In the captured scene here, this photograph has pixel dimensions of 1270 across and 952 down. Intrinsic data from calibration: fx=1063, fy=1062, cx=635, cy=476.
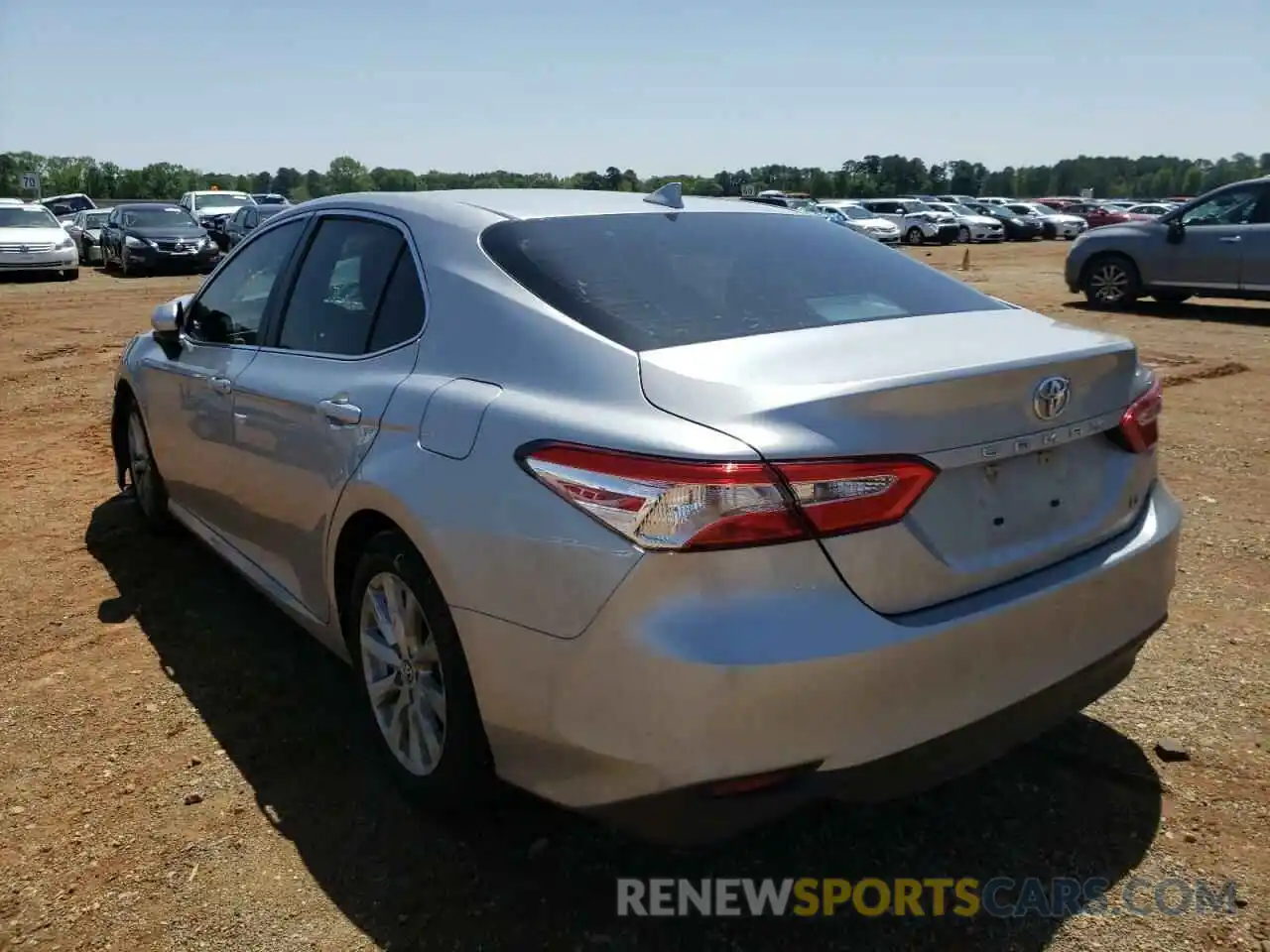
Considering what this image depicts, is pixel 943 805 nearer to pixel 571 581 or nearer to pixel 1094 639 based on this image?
pixel 1094 639

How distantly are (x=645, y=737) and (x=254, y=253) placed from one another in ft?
9.70

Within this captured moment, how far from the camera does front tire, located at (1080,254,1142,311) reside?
46.6 feet

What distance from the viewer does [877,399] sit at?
2.19m

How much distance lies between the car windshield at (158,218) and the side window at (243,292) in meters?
20.9

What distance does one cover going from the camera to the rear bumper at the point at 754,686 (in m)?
2.06

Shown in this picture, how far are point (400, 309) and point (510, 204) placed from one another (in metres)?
0.49

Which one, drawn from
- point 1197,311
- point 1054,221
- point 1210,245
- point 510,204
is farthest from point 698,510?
point 1054,221

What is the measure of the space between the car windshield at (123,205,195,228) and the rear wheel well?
2275cm

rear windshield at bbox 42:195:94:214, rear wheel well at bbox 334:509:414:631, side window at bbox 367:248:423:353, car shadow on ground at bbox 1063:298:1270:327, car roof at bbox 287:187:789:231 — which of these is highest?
car roof at bbox 287:187:789:231

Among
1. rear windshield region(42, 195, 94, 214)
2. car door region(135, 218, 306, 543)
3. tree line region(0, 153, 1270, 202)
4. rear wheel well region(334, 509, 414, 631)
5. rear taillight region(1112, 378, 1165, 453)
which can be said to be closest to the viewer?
rear taillight region(1112, 378, 1165, 453)

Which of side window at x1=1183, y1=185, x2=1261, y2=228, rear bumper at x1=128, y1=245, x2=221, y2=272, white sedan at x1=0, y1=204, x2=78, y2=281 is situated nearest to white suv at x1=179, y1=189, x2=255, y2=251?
rear bumper at x1=128, y1=245, x2=221, y2=272

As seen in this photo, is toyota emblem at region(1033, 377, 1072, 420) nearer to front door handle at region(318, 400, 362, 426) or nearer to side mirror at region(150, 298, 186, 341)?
front door handle at region(318, 400, 362, 426)

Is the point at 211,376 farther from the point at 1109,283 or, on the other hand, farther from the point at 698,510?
the point at 1109,283

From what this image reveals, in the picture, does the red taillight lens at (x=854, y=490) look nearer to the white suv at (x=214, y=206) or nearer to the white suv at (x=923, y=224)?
the white suv at (x=214, y=206)
